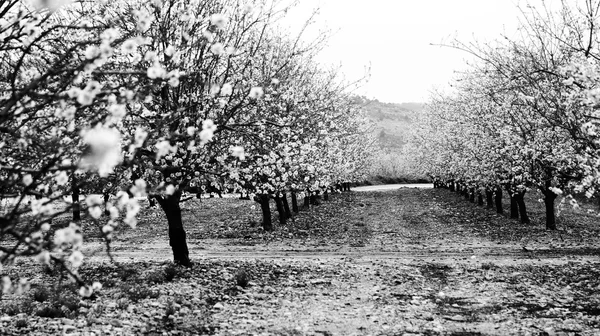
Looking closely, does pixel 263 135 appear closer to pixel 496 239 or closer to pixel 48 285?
pixel 48 285

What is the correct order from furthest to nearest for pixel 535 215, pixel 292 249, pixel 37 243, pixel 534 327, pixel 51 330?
pixel 535 215 < pixel 292 249 < pixel 534 327 < pixel 51 330 < pixel 37 243

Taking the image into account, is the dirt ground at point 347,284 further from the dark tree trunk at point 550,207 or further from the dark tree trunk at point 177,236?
the dark tree trunk at point 550,207

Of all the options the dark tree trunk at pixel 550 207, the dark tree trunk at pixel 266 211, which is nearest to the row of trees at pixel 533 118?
the dark tree trunk at pixel 550 207

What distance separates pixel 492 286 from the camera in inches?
621

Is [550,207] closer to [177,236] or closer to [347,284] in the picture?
[347,284]

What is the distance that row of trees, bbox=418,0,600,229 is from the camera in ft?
47.6

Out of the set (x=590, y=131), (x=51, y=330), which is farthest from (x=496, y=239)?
(x=51, y=330)

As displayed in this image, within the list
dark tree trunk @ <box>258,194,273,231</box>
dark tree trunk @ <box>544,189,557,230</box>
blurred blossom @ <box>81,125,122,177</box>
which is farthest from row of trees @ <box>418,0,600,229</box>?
dark tree trunk @ <box>258,194,273,231</box>

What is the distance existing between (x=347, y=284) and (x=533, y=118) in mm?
15606

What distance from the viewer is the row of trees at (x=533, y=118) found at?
14.5m

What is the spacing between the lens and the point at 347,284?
52.7 ft

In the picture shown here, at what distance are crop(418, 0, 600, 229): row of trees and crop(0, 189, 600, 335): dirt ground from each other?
126 inches

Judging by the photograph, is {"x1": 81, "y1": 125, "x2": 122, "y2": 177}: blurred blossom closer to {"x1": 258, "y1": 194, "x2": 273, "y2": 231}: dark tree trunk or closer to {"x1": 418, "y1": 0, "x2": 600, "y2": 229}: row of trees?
{"x1": 418, "y1": 0, "x2": 600, "y2": 229}: row of trees

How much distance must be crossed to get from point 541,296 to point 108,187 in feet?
43.4
